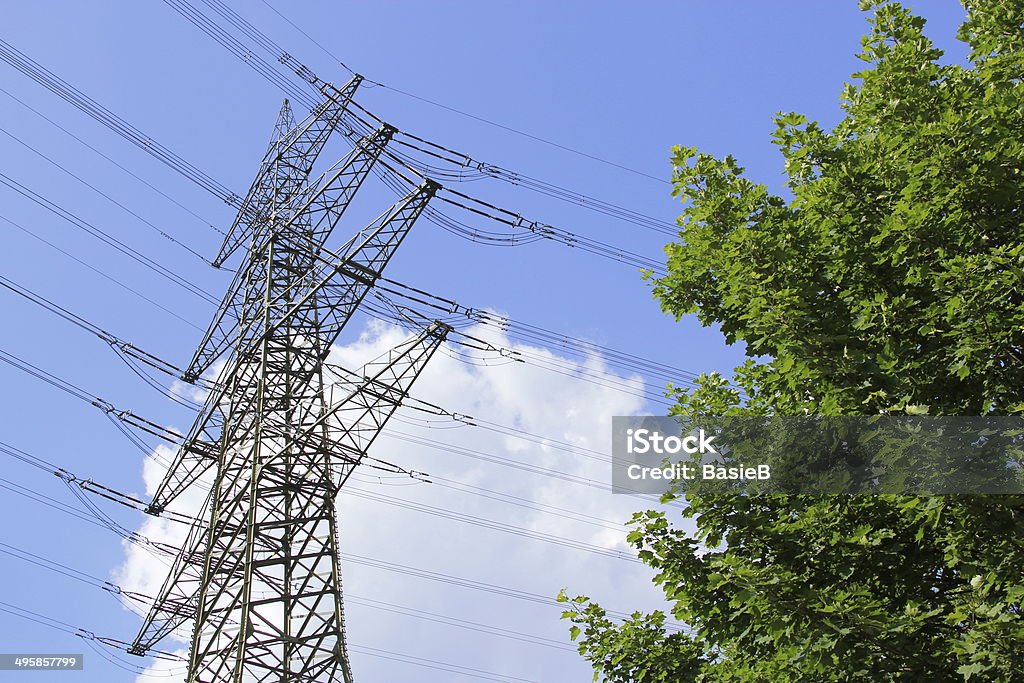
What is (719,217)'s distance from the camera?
1041 cm

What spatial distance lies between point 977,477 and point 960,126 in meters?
3.60

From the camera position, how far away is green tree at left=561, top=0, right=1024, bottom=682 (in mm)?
8102

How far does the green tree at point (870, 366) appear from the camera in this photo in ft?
26.6

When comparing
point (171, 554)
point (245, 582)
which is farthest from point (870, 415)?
point (171, 554)

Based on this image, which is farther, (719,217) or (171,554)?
(171,554)

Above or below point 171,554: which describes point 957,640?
below

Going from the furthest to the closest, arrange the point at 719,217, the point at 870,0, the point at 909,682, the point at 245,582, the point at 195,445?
1. the point at 195,445
2. the point at 245,582
3. the point at 870,0
4. the point at 719,217
5. the point at 909,682

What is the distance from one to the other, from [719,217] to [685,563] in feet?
13.1

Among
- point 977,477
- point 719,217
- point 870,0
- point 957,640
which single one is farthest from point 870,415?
point 870,0

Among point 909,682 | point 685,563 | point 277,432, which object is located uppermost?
point 277,432

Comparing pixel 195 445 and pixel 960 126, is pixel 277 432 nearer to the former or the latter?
pixel 195 445

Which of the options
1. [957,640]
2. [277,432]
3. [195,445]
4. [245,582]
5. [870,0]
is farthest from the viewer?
[195,445]

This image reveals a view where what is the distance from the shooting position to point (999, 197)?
9008 mm

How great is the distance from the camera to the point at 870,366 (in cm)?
891
